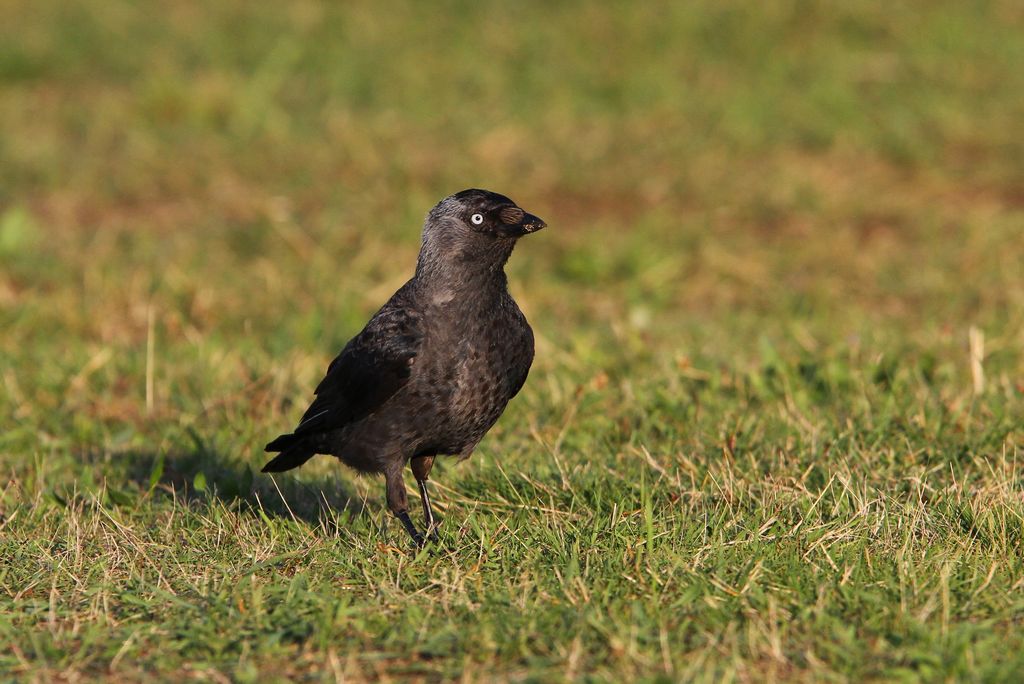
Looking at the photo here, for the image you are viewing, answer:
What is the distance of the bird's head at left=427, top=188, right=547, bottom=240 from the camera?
4992 millimetres

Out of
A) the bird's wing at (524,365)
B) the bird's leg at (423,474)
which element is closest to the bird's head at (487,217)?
the bird's wing at (524,365)

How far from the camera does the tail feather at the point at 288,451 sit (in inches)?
211

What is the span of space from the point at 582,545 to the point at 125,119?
29.4 ft

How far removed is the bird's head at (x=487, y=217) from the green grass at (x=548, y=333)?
0.94m

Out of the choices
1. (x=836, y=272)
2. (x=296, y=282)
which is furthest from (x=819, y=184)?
(x=296, y=282)

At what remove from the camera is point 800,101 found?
12.5 meters

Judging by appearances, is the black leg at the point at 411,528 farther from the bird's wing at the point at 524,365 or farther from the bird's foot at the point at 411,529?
the bird's wing at the point at 524,365

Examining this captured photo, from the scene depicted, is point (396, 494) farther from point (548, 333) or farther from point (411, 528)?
point (548, 333)

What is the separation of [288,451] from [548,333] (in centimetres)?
247

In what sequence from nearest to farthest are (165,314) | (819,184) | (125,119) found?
(165,314) < (819,184) < (125,119)

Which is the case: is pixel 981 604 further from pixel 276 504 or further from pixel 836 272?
pixel 836 272

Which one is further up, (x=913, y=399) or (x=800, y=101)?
(x=800, y=101)

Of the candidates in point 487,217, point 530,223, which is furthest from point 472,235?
point 530,223

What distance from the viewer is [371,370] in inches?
195
